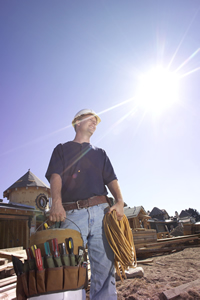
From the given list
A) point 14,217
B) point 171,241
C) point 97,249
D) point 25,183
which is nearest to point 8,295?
point 97,249

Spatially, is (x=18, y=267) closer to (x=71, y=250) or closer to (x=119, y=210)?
(x=71, y=250)

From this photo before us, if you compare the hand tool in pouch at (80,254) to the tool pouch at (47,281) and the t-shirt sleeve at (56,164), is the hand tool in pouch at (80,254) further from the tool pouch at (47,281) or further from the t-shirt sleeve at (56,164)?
the t-shirt sleeve at (56,164)

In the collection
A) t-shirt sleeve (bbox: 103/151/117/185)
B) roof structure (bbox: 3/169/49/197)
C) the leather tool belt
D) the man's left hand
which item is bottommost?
the man's left hand

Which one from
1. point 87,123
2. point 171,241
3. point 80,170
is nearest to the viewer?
point 80,170

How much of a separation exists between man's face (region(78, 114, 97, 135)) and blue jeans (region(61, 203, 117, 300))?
4.25 feet

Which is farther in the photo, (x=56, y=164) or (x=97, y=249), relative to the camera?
(x=56, y=164)

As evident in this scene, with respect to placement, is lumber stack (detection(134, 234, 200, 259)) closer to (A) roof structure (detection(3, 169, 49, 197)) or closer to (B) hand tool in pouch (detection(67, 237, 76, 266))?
(B) hand tool in pouch (detection(67, 237, 76, 266))

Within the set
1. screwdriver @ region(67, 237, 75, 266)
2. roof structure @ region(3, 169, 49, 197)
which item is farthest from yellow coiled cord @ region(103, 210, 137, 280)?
roof structure @ region(3, 169, 49, 197)

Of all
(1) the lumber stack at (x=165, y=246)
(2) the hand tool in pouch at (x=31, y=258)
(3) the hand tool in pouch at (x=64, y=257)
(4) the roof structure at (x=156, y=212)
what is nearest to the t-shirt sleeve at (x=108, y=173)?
(3) the hand tool in pouch at (x=64, y=257)

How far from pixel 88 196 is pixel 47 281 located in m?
0.98

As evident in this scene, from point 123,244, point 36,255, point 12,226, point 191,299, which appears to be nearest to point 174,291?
point 191,299

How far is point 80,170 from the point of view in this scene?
8.30ft

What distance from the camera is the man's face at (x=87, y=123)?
3035 millimetres

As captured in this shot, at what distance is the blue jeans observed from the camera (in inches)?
78.2
